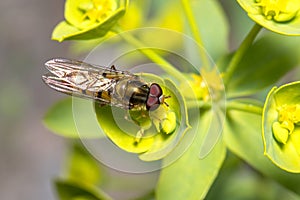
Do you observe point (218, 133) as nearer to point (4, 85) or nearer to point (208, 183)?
point (208, 183)

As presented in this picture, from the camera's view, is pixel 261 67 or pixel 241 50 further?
pixel 261 67

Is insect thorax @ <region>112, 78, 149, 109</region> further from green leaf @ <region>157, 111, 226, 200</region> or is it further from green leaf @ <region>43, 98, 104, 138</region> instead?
green leaf @ <region>43, 98, 104, 138</region>

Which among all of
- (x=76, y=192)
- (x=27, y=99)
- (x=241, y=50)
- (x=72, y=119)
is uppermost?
(x=241, y=50)

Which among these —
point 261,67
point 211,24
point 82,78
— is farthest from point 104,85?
point 211,24

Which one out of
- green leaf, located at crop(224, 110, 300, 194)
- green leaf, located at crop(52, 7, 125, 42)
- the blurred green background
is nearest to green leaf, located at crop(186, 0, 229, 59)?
green leaf, located at crop(224, 110, 300, 194)

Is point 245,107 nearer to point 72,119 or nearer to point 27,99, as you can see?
point 72,119
